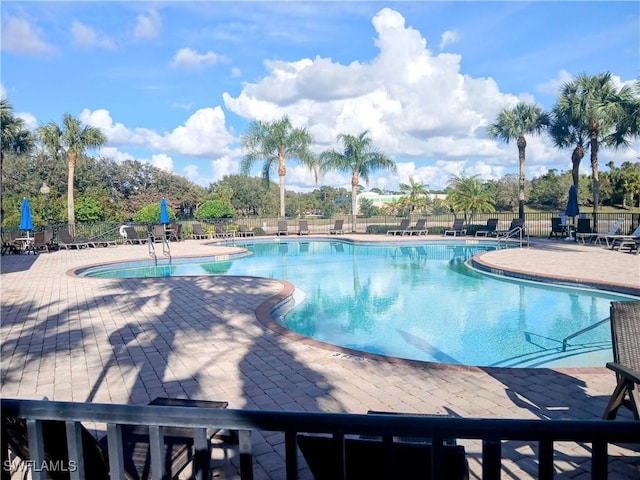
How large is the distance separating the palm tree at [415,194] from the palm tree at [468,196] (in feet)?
8.55

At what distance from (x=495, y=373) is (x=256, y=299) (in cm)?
462

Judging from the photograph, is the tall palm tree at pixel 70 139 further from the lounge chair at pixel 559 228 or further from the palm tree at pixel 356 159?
the lounge chair at pixel 559 228

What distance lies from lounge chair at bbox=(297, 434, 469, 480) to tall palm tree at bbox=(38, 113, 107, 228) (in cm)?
2410

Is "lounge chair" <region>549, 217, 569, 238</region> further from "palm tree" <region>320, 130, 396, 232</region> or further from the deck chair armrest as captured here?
the deck chair armrest

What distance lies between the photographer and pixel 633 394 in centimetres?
267

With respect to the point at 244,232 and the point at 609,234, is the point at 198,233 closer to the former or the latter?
the point at 244,232

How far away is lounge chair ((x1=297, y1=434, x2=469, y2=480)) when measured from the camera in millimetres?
1590

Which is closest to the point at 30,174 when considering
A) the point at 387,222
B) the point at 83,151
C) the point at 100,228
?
the point at 83,151

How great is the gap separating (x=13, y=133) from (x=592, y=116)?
2636cm

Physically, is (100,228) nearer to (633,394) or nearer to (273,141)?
(273,141)

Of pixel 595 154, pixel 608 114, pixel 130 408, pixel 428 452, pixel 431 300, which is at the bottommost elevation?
pixel 431 300

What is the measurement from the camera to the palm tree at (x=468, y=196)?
99.7 feet

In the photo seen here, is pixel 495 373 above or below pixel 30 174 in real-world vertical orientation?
below

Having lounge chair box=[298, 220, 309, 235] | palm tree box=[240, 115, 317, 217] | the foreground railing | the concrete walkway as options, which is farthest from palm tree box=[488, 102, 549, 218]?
the foreground railing
